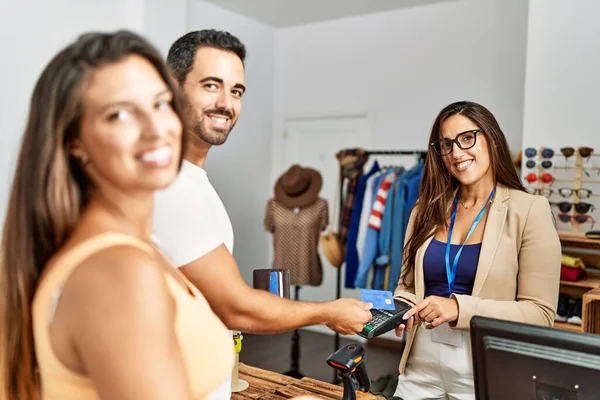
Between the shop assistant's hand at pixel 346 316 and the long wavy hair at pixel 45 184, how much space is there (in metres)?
0.76

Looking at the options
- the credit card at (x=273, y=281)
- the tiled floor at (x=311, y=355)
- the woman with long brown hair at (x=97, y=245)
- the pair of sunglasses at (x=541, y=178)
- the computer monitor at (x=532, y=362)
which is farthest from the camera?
the tiled floor at (x=311, y=355)

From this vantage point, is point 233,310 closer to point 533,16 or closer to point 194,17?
point 533,16

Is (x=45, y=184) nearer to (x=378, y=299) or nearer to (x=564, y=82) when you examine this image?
(x=378, y=299)

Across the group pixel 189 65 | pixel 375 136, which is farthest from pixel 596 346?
pixel 375 136

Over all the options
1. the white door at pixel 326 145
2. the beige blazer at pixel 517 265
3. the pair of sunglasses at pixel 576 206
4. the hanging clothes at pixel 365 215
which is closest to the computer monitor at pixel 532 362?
the beige blazer at pixel 517 265

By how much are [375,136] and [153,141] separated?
179 inches

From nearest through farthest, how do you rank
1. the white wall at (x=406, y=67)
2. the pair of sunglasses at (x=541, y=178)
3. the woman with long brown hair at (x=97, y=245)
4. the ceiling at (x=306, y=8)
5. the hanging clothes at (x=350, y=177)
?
the woman with long brown hair at (x=97, y=245)
the pair of sunglasses at (x=541, y=178)
the hanging clothes at (x=350, y=177)
the white wall at (x=406, y=67)
the ceiling at (x=306, y=8)

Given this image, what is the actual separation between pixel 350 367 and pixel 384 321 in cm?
25

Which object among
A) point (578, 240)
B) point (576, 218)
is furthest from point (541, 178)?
point (578, 240)

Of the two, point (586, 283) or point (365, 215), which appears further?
point (365, 215)

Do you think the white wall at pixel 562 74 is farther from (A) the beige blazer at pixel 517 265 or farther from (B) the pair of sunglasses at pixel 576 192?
(A) the beige blazer at pixel 517 265

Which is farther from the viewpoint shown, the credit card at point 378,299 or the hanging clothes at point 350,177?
the hanging clothes at point 350,177

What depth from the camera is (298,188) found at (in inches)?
171

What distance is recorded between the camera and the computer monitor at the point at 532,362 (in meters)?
0.94
